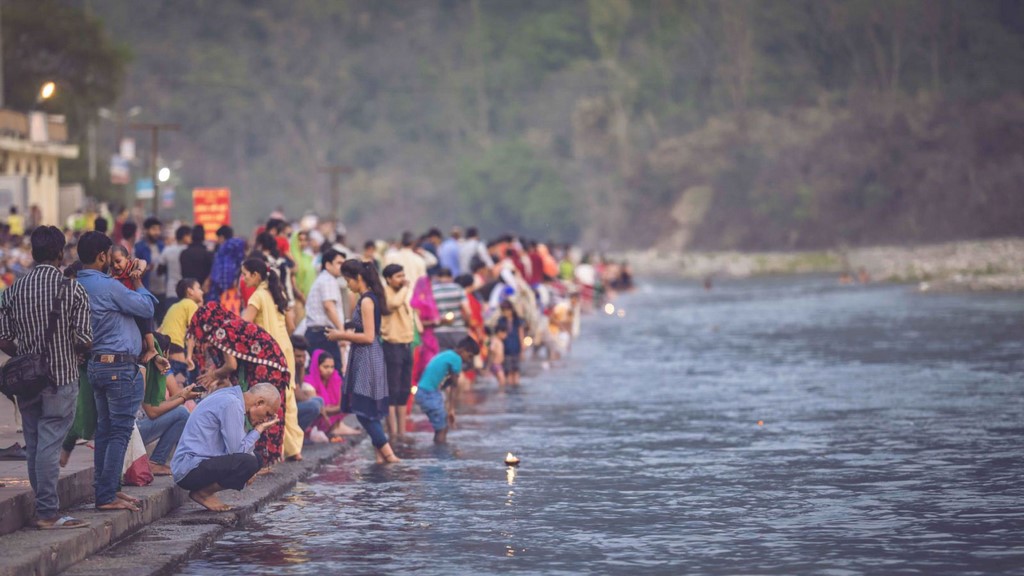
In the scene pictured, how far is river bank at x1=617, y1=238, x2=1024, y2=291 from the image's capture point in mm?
63441

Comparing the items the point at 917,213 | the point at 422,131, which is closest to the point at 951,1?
the point at 917,213

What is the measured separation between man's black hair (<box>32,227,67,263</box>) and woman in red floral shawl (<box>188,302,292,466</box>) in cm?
245

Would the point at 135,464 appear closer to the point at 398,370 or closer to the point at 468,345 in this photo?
the point at 398,370

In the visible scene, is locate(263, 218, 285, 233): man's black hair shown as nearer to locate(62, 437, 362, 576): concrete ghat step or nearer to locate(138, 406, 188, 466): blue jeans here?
locate(62, 437, 362, 576): concrete ghat step

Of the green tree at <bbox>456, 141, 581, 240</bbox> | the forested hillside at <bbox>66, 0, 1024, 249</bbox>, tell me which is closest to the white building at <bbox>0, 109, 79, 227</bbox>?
the forested hillside at <bbox>66, 0, 1024, 249</bbox>

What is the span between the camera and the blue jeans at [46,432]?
30.9 ft

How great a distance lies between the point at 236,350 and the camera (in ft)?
39.7

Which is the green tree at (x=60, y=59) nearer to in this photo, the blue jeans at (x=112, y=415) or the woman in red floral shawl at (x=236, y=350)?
the woman in red floral shawl at (x=236, y=350)

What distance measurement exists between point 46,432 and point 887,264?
7562 centimetres

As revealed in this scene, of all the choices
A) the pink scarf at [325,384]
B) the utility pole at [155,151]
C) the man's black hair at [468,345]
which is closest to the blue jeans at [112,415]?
the pink scarf at [325,384]

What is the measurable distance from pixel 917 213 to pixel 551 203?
3809 centimetres

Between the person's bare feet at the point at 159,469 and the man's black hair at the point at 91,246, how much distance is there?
2.23 m

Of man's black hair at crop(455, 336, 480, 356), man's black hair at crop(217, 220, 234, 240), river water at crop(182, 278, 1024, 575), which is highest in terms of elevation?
man's black hair at crop(217, 220, 234, 240)

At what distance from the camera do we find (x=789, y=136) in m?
115
